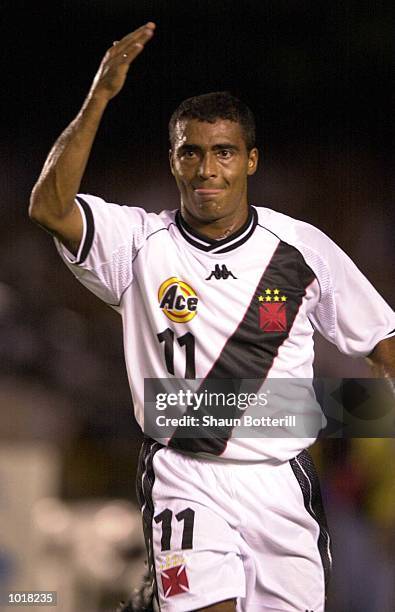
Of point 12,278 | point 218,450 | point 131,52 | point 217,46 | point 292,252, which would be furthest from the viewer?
point 12,278

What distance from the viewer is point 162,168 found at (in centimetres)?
361

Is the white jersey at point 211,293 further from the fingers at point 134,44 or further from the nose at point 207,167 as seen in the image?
the fingers at point 134,44

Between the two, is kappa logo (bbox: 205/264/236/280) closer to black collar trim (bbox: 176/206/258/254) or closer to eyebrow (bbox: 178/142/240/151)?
black collar trim (bbox: 176/206/258/254)

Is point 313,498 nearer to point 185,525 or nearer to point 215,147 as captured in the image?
point 185,525

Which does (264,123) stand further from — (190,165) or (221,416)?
(221,416)

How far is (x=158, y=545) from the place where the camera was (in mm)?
2289

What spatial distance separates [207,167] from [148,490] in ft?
2.67

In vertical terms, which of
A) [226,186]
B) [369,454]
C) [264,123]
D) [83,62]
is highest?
[83,62]

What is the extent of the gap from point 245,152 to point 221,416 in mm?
687

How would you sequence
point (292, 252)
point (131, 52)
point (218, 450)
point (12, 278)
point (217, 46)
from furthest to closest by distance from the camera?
point (12, 278), point (217, 46), point (292, 252), point (218, 450), point (131, 52)

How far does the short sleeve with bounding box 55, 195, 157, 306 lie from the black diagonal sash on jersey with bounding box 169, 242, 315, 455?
31 cm

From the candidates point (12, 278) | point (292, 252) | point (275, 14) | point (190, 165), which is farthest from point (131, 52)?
point (12, 278)

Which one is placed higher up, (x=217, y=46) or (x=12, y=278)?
(x=217, y=46)

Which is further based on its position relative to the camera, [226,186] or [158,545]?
[226,186]
